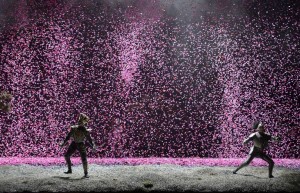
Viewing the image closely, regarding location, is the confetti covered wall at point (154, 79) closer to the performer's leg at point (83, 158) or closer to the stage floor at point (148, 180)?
the stage floor at point (148, 180)

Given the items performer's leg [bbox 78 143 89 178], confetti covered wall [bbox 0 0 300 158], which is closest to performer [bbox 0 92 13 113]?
performer's leg [bbox 78 143 89 178]

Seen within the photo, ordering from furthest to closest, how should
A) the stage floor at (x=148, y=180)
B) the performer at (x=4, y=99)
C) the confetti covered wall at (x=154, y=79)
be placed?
the confetti covered wall at (x=154, y=79) → the performer at (x=4, y=99) → the stage floor at (x=148, y=180)

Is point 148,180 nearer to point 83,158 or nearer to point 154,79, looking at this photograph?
point 83,158

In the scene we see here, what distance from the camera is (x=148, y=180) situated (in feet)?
38.5

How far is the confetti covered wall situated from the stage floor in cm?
436

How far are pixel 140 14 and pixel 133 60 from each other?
2.73m

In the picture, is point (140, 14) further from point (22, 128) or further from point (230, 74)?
point (22, 128)

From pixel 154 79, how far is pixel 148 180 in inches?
334

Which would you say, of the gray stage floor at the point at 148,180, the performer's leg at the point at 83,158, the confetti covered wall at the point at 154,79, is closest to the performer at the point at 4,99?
the gray stage floor at the point at 148,180

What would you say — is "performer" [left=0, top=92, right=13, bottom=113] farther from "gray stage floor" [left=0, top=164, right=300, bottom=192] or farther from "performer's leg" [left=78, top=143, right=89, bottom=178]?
"performer's leg" [left=78, top=143, right=89, bottom=178]

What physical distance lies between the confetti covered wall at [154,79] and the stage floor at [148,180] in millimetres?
4356

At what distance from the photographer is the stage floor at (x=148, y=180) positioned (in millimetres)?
10766

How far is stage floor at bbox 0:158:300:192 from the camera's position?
1077 centimetres

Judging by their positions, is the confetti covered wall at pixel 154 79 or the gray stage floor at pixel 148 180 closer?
the gray stage floor at pixel 148 180
